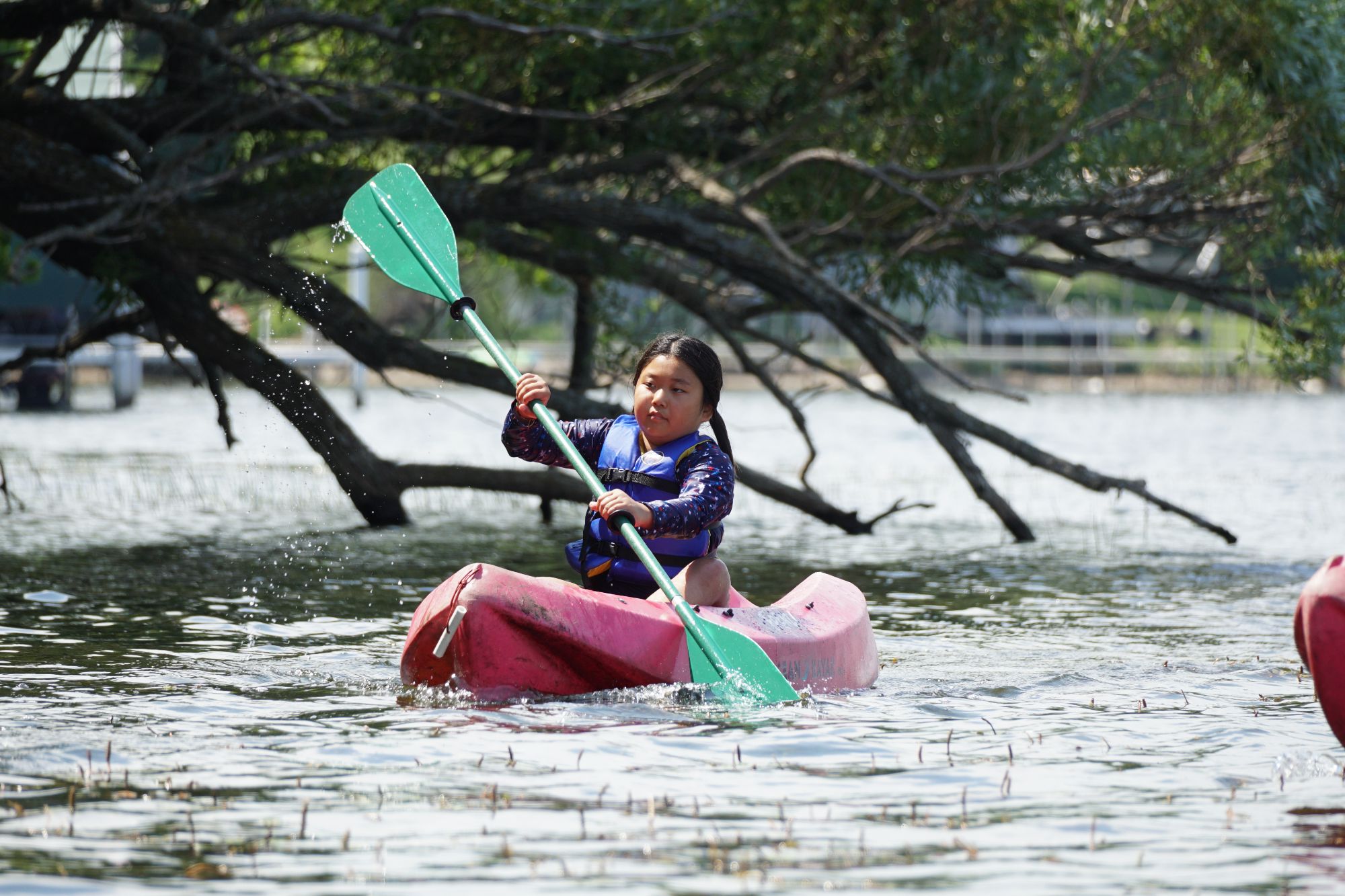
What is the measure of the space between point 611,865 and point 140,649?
2.97 m

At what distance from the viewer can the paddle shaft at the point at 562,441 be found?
15.7ft

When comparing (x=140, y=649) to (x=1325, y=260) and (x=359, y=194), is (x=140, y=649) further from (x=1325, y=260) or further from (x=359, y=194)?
(x=1325, y=260)

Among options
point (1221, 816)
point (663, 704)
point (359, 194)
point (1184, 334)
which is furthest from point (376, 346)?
point (1184, 334)

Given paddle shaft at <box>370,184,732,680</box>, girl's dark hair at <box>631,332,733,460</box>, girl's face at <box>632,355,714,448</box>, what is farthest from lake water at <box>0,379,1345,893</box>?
girl's dark hair at <box>631,332,733,460</box>

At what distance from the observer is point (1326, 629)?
373 cm

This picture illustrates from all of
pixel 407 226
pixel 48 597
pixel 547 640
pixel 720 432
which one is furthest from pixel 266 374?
pixel 547 640

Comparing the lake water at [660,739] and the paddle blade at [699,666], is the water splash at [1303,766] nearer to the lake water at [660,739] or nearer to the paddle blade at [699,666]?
the lake water at [660,739]

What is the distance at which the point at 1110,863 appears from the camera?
3.28 metres

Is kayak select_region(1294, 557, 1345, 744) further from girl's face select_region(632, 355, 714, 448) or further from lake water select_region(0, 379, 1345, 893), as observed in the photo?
girl's face select_region(632, 355, 714, 448)

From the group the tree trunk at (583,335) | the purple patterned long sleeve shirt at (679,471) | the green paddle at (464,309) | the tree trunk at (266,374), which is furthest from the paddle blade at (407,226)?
the tree trunk at (583,335)

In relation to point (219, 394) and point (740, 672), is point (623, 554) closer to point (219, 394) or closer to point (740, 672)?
point (740, 672)

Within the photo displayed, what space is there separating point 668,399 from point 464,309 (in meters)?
0.87

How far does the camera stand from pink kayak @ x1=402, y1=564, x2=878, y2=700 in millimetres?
4578

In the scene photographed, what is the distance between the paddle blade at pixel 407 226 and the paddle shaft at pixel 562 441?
16mm
